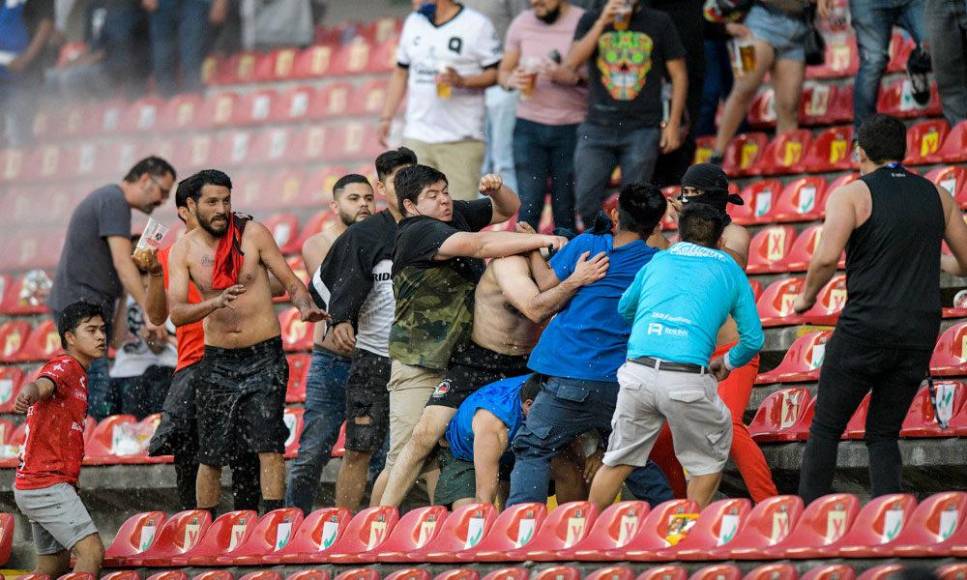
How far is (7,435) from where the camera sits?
35.8 ft

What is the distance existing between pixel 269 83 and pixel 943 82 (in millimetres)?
7620

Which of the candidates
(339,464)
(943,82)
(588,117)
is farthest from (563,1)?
(339,464)

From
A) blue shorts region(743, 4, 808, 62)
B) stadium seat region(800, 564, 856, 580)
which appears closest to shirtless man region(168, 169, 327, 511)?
stadium seat region(800, 564, 856, 580)

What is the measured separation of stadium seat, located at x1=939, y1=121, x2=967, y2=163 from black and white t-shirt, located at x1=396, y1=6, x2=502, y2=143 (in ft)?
9.09

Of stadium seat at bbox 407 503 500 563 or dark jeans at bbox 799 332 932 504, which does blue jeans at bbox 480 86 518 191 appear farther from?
dark jeans at bbox 799 332 932 504

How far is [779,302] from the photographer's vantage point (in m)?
9.28

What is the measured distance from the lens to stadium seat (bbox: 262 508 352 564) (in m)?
8.04

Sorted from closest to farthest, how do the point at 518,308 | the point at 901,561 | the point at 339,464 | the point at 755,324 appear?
the point at 901,561
the point at 755,324
the point at 518,308
the point at 339,464

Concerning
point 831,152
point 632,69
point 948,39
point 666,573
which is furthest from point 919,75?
point 666,573

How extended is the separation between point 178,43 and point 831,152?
276 inches

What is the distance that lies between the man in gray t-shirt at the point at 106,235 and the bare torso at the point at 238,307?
188 cm

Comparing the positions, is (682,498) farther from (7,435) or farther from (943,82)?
(7,435)

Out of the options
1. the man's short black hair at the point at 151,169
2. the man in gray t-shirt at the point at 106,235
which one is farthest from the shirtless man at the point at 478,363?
the man's short black hair at the point at 151,169

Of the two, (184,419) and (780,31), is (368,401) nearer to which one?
(184,419)
